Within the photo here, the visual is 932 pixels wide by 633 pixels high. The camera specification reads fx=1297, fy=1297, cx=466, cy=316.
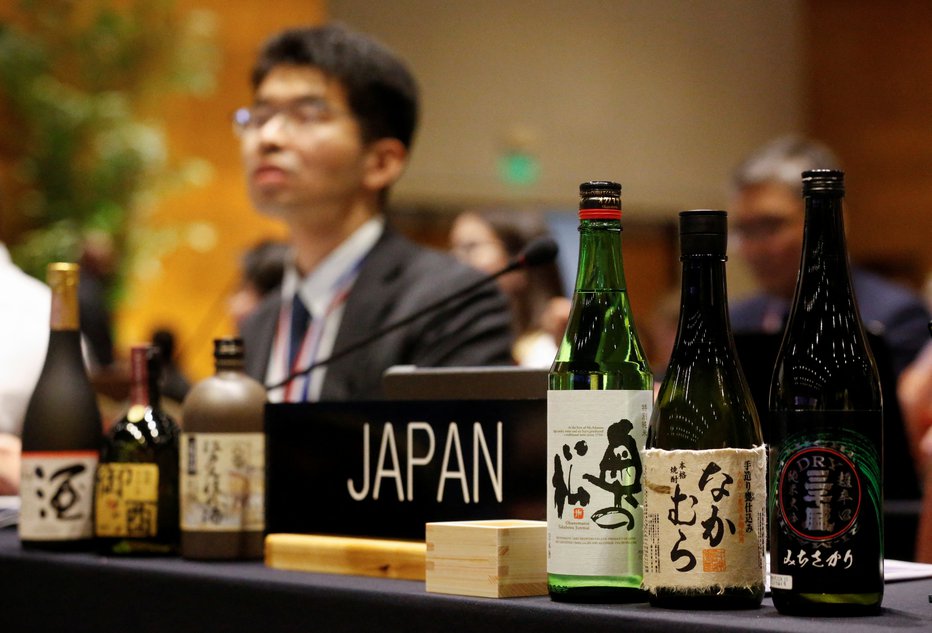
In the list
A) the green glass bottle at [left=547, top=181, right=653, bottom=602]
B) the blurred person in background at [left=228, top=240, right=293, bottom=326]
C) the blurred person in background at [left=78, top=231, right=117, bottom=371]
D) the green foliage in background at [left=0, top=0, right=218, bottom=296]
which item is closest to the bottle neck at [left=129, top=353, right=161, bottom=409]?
the green glass bottle at [left=547, top=181, right=653, bottom=602]

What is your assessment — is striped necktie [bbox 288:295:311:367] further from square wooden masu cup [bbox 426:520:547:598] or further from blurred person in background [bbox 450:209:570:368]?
blurred person in background [bbox 450:209:570:368]

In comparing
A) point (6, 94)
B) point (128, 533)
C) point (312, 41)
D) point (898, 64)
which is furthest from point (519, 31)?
point (128, 533)

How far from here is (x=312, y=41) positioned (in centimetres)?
219

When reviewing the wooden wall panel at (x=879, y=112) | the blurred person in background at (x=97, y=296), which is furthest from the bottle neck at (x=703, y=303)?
the wooden wall panel at (x=879, y=112)

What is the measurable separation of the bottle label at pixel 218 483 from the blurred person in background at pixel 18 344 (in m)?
0.60

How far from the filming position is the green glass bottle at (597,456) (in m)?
0.89

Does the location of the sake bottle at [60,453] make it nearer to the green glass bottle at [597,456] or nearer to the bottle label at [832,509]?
the green glass bottle at [597,456]

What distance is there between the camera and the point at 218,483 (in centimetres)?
122

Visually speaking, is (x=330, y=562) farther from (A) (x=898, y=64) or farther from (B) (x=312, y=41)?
(A) (x=898, y=64)

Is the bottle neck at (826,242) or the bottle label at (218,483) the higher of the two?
the bottle neck at (826,242)

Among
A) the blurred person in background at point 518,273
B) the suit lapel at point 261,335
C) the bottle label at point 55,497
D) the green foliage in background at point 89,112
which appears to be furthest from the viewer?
the green foliage in background at point 89,112

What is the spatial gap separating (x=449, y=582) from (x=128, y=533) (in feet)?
1.44

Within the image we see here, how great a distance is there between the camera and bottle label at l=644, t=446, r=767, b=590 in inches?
33.4

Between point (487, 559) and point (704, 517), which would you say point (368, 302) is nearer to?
point (487, 559)
